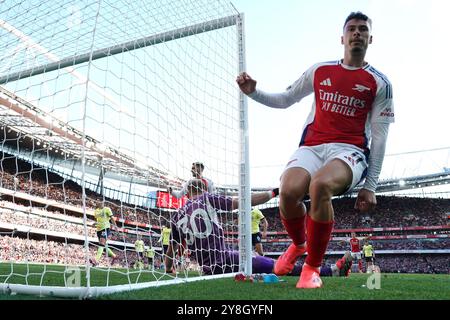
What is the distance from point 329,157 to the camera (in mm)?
2842

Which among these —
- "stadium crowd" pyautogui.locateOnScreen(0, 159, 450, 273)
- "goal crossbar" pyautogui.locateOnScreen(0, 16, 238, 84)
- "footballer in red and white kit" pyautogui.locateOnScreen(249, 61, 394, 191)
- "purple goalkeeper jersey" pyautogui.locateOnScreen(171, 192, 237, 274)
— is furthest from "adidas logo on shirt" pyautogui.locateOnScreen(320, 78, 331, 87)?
"stadium crowd" pyautogui.locateOnScreen(0, 159, 450, 273)

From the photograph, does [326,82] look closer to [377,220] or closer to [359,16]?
[359,16]

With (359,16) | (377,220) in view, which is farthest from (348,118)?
(377,220)

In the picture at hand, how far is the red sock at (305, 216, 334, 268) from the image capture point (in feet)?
8.98

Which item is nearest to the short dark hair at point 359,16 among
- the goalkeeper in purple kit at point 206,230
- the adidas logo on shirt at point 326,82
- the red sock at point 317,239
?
the adidas logo on shirt at point 326,82

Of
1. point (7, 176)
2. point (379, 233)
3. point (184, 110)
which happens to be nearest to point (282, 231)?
point (379, 233)

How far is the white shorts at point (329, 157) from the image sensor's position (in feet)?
8.96

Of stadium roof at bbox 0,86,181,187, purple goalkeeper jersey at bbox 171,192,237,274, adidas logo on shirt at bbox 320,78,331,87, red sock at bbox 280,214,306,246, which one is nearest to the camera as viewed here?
adidas logo on shirt at bbox 320,78,331,87

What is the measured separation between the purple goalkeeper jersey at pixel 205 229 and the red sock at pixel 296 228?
1.47m

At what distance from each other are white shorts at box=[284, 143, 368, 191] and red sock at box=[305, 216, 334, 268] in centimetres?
33

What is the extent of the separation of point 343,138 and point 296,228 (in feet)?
2.80

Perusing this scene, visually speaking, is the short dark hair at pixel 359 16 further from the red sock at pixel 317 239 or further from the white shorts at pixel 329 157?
the red sock at pixel 317 239

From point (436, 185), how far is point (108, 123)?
35.7 metres

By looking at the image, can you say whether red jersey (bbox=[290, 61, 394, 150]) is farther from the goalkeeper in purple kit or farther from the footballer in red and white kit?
the goalkeeper in purple kit
